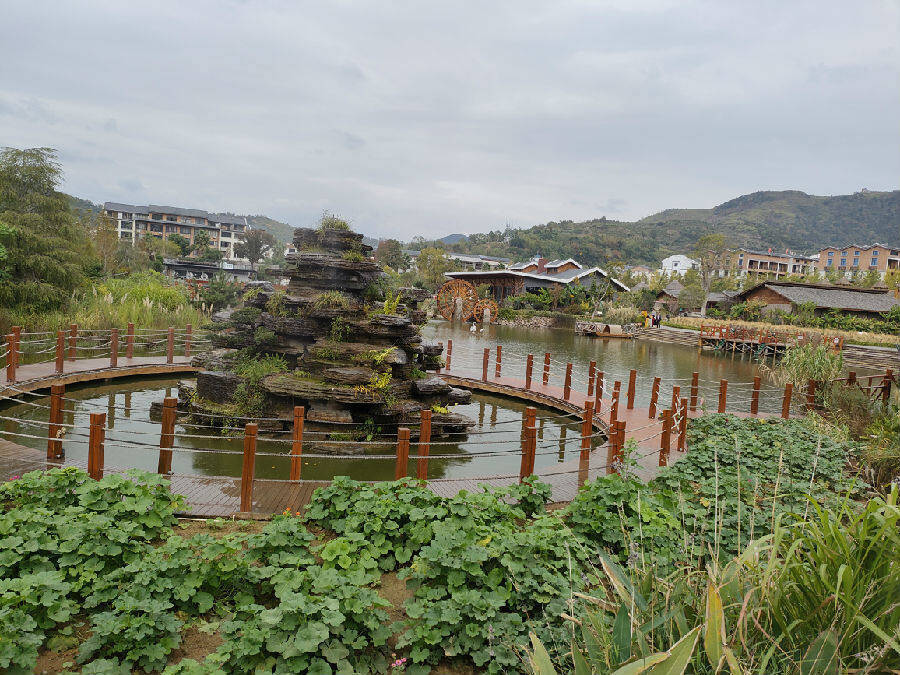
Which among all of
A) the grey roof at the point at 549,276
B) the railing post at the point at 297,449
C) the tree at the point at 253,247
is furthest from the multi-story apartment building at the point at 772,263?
the railing post at the point at 297,449

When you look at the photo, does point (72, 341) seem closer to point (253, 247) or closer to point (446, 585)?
point (446, 585)

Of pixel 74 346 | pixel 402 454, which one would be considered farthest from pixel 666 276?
pixel 402 454

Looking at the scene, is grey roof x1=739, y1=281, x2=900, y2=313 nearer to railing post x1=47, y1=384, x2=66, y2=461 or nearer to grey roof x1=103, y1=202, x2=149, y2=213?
railing post x1=47, y1=384, x2=66, y2=461

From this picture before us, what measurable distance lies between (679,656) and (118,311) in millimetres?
18016

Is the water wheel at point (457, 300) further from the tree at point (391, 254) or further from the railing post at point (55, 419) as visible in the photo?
the railing post at point (55, 419)

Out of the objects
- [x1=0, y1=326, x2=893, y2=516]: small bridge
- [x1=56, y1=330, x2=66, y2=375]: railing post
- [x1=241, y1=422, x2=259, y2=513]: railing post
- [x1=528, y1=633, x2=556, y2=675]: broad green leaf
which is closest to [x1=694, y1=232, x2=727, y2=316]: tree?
[x1=0, y1=326, x2=893, y2=516]: small bridge

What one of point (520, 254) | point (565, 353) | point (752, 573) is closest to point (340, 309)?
point (752, 573)

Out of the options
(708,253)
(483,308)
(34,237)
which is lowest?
(483,308)

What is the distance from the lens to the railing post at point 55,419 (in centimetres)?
613

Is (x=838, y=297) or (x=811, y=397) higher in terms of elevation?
(x=838, y=297)

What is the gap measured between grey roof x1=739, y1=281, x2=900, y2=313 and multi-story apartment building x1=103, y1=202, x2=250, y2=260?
56717 mm

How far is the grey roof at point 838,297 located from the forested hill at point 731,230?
46827 millimetres

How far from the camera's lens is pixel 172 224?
68.6m

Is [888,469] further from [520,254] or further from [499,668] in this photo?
[520,254]
